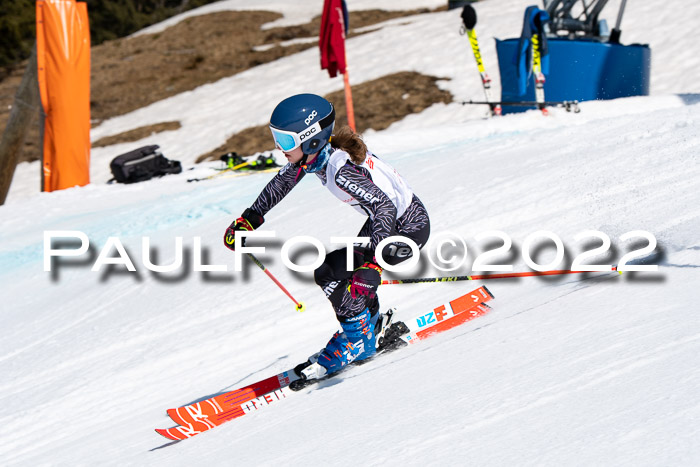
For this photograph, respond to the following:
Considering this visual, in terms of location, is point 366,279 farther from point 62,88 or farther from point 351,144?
point 62,88

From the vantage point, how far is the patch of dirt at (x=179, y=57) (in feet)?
82.9

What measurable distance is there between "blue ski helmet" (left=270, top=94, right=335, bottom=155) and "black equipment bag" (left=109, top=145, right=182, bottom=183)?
9.19 metres

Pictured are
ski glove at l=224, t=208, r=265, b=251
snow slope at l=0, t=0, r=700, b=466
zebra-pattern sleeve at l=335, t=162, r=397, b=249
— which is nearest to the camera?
snow slope at l=0, t=0, r=700, b=466

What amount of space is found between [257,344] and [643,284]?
2997 millimetres

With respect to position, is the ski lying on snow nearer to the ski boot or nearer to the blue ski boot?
the ski boot

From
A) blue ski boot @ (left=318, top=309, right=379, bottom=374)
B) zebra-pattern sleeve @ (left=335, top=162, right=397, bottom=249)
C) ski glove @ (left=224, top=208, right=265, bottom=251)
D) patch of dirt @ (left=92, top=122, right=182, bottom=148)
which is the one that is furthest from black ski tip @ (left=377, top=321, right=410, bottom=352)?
patch of dirt @ (left=92, top=122, right=182, bottom=148)

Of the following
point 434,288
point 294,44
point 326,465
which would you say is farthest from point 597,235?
point 294,44

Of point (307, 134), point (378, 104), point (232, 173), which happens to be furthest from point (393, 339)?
point (378, 104)

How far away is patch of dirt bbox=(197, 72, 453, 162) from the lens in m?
18.3

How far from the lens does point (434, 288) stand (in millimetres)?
6145

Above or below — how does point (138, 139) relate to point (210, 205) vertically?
below

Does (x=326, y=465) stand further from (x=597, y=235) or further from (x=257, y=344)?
(x=597, y=235)

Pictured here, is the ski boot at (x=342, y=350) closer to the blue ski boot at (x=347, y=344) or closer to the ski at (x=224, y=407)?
the blue ski boot at (x=347, y=344)

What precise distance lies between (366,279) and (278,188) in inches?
35.8
